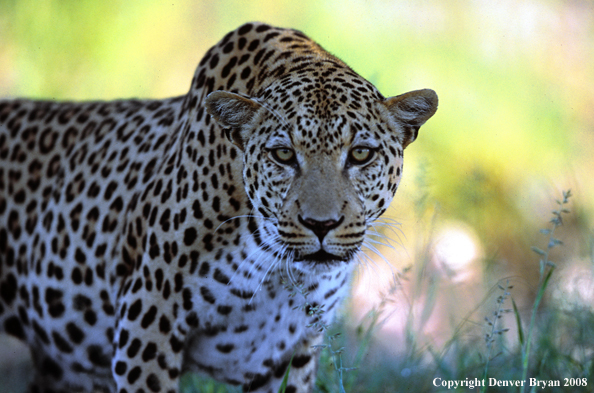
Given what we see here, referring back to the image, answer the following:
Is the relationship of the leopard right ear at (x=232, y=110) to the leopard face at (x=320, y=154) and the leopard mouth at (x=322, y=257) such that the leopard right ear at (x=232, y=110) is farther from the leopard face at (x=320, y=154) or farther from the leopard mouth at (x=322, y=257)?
the leopard mouth at (x=322, y=257)

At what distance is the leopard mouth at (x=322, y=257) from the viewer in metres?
3.29

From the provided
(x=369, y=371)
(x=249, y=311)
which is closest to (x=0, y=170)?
(x=249, y=311)

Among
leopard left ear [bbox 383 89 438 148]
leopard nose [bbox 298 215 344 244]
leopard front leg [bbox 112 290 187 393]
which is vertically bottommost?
leopard front leg [bbox 112 290 187 393]

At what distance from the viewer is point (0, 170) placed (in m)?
5.48

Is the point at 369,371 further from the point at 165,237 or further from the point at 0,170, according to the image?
the point at 0,170

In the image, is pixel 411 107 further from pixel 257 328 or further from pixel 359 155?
pixel 257 328

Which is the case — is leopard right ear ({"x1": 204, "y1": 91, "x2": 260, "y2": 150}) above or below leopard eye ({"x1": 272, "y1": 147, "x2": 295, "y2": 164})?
above

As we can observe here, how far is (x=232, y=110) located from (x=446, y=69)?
7.75 meters

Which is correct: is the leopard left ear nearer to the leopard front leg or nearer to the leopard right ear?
the leopard right ear

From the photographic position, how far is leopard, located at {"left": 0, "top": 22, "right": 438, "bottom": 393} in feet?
11.1

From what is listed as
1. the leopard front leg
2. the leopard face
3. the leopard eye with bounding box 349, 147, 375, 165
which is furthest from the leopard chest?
the leopard eye with bounding box 349, 147, 375, 165

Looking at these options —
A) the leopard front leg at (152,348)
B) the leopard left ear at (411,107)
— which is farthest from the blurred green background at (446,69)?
the leopard left ear at (411,107)

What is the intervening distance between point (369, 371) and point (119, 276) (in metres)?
2.27

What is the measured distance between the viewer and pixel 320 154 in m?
3.33
